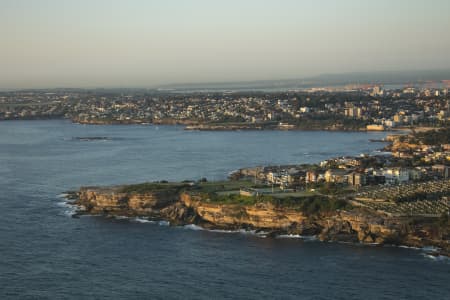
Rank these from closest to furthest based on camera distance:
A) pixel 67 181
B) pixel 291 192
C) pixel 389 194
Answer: pixel 389 194
pixel 291 192
pixel 67 181

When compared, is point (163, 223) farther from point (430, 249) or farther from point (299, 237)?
point (430, 249)

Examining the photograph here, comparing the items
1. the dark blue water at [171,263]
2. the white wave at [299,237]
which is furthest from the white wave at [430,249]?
the white wave at [299,237]

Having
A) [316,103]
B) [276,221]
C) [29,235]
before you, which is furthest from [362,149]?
[316,103]

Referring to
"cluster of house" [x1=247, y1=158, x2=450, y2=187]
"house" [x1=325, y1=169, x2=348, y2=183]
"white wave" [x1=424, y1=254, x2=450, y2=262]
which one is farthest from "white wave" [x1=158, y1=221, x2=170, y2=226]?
"white wave" [x1=424, y1=254, x2=450, y2=262]

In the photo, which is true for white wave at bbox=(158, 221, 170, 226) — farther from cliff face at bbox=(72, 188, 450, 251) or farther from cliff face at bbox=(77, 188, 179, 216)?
cliff face at bbox=(77, 188, 179, 216)

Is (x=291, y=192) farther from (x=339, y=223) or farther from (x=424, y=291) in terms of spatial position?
(x=424, y=291)

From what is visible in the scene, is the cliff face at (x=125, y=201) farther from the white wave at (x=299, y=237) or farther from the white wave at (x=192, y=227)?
the white wave at (x=299, y=237)

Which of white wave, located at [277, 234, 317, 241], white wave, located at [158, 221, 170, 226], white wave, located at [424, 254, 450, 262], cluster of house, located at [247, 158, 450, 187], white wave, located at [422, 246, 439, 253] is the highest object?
cluster of house, located at [247, 158, 450, 187]

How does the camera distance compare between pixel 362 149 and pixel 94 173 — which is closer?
pixel 94 173
